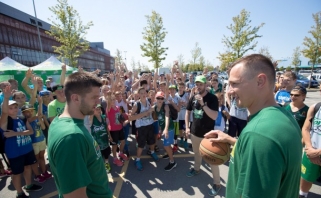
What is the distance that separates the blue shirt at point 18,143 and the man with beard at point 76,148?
2.66 meters

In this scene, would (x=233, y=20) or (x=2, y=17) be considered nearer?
(x=233, y=20)

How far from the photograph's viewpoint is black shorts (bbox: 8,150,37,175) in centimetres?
344

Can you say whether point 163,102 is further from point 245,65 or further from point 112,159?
point 245,65

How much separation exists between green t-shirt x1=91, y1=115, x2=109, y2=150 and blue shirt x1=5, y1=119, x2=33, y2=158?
137 cm

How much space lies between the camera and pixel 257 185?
1020 mm

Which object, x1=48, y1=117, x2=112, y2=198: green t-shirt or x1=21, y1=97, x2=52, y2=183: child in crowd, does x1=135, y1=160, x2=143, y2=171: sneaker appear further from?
x1=48, y1=117, x2=112, y2=198: green t-shirt

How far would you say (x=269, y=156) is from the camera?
1.00 meters

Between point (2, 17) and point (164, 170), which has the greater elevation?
point (2, 17)

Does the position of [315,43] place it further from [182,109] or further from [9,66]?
[9,66]

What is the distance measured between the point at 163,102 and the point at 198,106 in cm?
140

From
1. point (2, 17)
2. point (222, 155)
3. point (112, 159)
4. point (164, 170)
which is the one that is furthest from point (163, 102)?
point (2, 17)

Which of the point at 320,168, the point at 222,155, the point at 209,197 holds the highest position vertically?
the point at 222,155

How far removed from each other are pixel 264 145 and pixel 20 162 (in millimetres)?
4527

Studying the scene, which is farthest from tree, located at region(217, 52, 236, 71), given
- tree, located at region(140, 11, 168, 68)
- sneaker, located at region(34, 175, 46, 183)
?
sneaker, located at region(34, 175, 46, 183)
